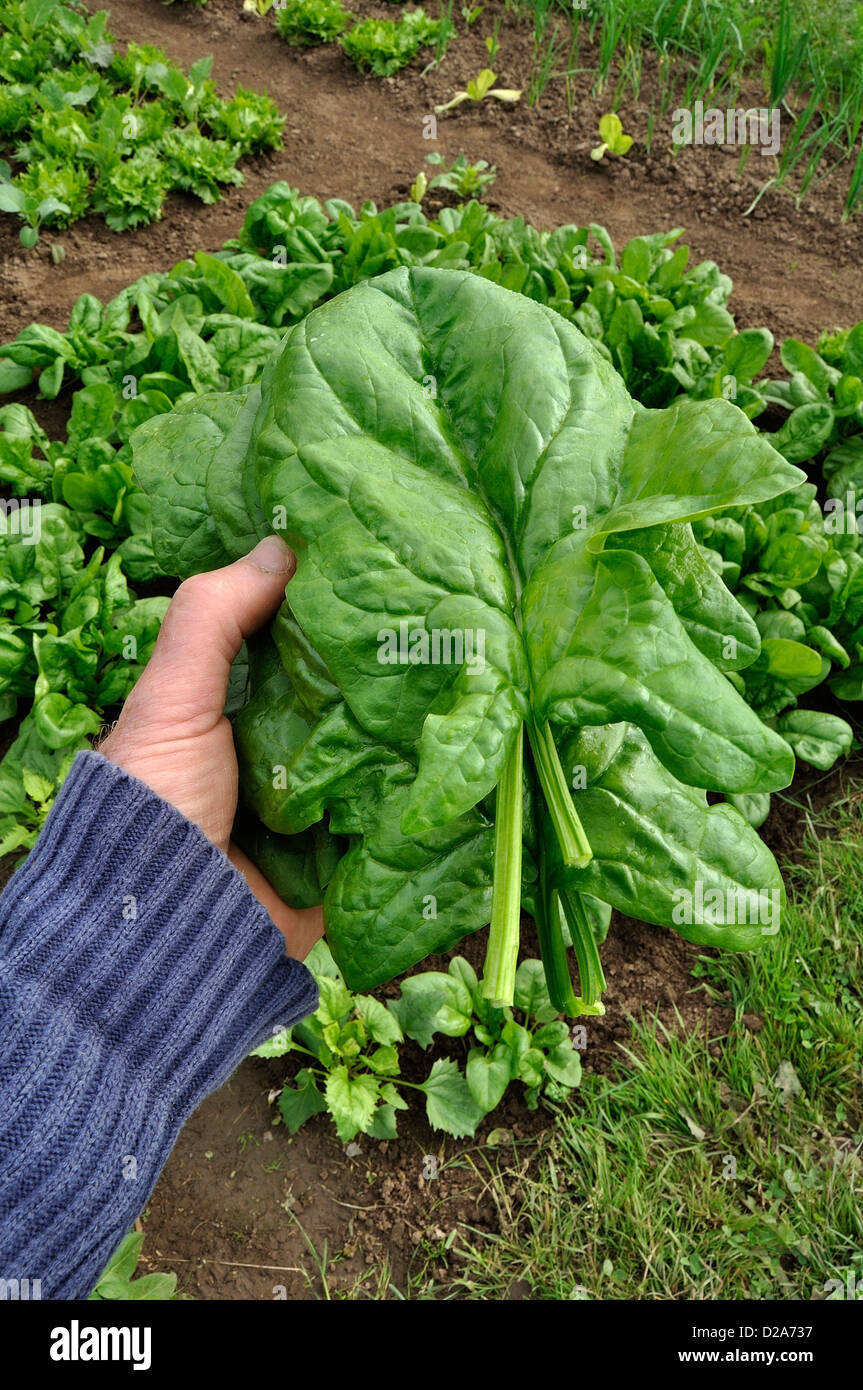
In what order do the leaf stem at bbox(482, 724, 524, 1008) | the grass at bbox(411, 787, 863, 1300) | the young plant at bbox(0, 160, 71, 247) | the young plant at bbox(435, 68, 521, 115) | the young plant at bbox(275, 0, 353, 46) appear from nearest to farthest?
the leaf stem at bbox(482, 724, 524, 1008) < the grass at bbox(411, 787, 863, 1300) < the young plant at bbox(0, 160, 71, 247) < the young plant at bbox(435, 68, 521, 115) < the young plant at bbox(275, 0, 353, 46)

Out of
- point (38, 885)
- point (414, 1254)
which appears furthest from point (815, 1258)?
point (38, 885)

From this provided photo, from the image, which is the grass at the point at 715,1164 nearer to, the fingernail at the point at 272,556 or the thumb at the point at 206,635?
the thumb at the point at 206,635

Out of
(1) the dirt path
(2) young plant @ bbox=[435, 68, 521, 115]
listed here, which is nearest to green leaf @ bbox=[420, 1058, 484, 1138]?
(1) the dirt path

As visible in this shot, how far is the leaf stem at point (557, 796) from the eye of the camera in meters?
1.64

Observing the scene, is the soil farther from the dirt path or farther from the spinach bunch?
the spinach bunch

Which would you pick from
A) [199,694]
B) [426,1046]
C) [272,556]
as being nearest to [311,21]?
[272,556]

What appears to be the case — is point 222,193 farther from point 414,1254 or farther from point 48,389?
point 414,1254

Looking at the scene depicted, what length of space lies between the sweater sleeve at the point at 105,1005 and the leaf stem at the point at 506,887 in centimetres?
64

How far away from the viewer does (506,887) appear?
166 centimetres

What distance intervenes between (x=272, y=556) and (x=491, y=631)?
24.1 inches

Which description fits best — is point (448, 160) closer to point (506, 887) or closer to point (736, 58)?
point (736, 58)

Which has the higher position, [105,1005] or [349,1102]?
[105,1005]

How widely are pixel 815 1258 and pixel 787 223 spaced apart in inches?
190

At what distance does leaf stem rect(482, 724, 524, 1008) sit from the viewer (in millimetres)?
1638
